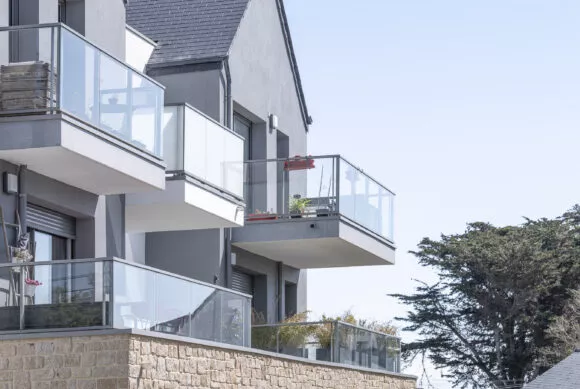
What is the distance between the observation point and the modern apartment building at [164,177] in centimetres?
1546

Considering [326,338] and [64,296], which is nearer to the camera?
[64,296]

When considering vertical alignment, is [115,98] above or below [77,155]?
above

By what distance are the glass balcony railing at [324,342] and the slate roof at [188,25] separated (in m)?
5.22

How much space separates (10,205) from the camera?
16.8 m

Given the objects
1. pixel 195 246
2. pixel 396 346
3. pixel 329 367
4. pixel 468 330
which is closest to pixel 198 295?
pixel 329 367

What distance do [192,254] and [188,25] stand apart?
437 centimetres

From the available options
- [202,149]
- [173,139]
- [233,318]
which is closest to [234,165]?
[202,149]

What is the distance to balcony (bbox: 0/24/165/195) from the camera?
1580 cm

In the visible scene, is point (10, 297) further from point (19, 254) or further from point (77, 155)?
point (77, 155)

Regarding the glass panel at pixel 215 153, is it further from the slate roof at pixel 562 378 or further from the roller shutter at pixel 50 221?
the slate roof at pixel 562 378

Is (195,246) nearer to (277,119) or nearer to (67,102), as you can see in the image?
(277,119)

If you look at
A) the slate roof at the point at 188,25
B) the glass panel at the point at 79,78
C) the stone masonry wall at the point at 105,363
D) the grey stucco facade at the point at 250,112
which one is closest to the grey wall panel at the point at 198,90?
the grey stucco facade at the point at 250,112

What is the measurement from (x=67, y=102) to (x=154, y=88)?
242cm

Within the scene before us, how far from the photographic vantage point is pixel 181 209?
20.4m
